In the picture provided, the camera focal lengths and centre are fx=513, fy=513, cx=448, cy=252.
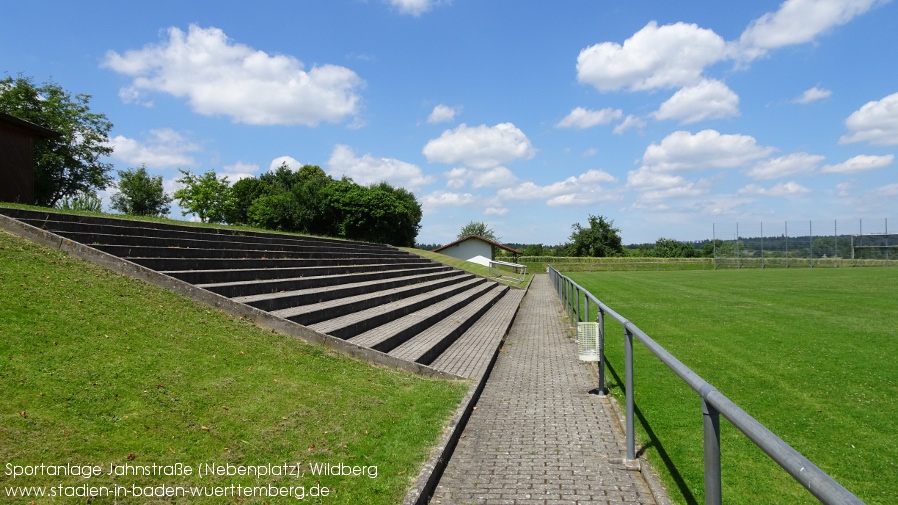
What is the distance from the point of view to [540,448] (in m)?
4.66

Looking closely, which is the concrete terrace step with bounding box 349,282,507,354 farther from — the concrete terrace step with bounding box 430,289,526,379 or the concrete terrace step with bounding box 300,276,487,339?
the concrete terrace step with bounding box 430,289,526,379

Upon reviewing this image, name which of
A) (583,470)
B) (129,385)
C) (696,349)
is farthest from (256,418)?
(696,349)

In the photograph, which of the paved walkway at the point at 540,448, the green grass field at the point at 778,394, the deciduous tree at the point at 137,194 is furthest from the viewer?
the deciduous tree at the point at 137,194

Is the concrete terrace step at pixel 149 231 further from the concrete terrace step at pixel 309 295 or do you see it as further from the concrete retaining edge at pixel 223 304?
the concrete terrace step at pixel 309 295

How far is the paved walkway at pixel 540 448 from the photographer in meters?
3.75

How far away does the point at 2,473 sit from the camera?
266cm

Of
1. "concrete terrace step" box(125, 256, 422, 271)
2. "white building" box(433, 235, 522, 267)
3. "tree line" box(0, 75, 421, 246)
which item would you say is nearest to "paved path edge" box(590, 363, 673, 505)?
"concrete terrace step" box(125, 256, 422, 271)

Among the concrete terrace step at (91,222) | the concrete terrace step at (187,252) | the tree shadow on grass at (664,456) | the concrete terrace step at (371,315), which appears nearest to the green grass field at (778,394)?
the tree shadow on grass at (664,456)

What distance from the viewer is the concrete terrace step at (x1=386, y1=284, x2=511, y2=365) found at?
287 inches

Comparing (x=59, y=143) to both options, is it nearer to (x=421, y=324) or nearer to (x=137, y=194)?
(x=137, y=194)

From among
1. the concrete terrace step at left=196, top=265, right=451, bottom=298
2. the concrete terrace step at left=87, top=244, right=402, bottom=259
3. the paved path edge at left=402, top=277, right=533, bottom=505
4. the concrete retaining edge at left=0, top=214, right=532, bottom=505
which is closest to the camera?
the paved path edge at left=402, top=277, right=533, bottom=505

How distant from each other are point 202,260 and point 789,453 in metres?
8.84

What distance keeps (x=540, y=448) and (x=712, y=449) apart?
2.51m

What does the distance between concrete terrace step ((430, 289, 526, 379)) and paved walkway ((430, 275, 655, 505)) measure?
31 cm
